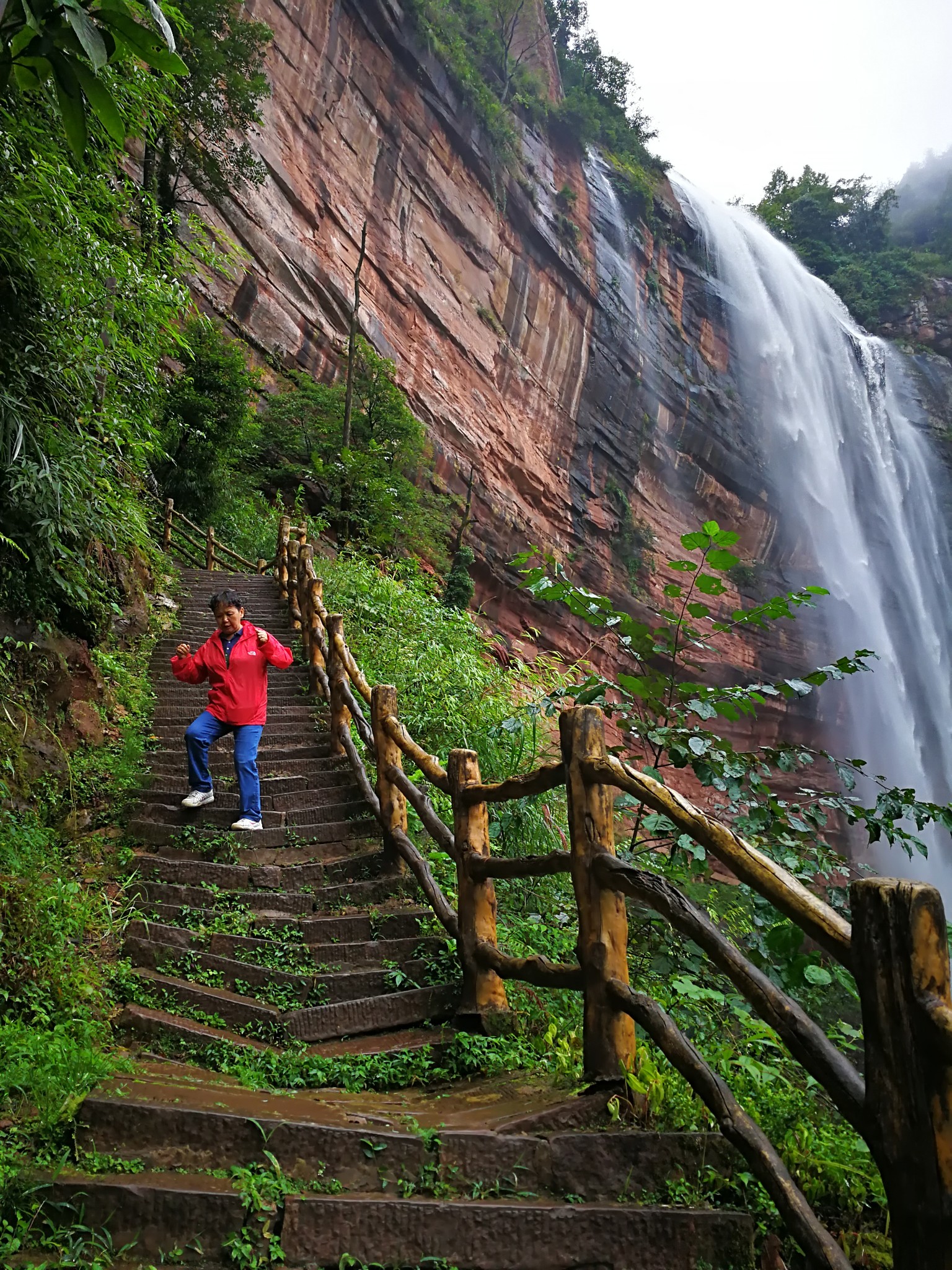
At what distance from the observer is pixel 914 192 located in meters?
63.5

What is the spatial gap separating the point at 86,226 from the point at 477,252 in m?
24.1

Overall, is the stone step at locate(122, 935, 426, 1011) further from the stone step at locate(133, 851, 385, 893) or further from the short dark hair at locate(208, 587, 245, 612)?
the short dark hair at locate(208, 587, 245, 612)

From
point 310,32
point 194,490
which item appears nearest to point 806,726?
point 194,490

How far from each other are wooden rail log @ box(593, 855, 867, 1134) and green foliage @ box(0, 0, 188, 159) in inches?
93.3

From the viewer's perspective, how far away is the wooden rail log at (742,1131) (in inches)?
69.4

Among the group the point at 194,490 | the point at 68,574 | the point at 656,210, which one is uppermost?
the point at 656,210

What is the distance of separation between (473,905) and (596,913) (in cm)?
Answer: 89

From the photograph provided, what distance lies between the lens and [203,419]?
47.7ft

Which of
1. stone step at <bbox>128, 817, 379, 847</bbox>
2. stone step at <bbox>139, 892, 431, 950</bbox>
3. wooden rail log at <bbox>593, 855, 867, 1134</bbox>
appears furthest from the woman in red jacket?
wooden rail log at <bbox>593, 855, 867, 1134</bbox>

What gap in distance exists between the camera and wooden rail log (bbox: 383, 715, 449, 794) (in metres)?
3.77

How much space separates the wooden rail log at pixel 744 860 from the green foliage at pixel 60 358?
3.24 meters

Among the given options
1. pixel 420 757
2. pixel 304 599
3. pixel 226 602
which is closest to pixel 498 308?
pixel 304 599

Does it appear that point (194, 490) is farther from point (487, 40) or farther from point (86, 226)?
point (487, 40)

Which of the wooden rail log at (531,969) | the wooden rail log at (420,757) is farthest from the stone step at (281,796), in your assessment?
the wooden rail log at (531,969)
